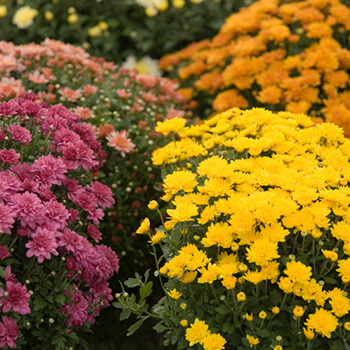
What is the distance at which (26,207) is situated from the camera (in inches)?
84.1

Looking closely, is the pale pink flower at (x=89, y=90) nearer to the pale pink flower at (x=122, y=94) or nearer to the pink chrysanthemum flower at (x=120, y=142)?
the pale pink flower at (x=122, y=94)

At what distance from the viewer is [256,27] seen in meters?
4.13

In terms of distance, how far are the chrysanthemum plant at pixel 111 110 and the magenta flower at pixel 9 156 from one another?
0.75 metres

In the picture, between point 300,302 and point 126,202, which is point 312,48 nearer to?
point 126,202

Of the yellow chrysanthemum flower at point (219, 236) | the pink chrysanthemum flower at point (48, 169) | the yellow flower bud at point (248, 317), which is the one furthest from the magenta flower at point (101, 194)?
the yellow flower bud at point (248, 317)

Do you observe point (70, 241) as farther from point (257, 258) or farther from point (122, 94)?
point (122, 94)

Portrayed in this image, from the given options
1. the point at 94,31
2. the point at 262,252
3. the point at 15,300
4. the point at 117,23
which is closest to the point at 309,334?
the point at 262,252

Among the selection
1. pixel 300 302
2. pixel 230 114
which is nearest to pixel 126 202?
pixel 230 114

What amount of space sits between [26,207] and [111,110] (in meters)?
1.61

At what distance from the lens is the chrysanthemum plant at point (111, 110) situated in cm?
327

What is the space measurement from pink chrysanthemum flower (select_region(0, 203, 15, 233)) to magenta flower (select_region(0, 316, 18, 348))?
1.05 ft

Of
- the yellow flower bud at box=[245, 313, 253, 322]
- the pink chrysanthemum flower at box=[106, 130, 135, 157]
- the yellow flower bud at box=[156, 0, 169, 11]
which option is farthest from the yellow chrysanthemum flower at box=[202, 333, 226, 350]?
the yellow flower bud at box=[156, 0, 169, 11]

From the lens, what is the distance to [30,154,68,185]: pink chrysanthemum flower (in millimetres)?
2320

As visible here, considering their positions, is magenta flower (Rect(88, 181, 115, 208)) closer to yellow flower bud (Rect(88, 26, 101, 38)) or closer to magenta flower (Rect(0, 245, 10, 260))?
magenta flower (Rect(0, 245, 10, 260))
